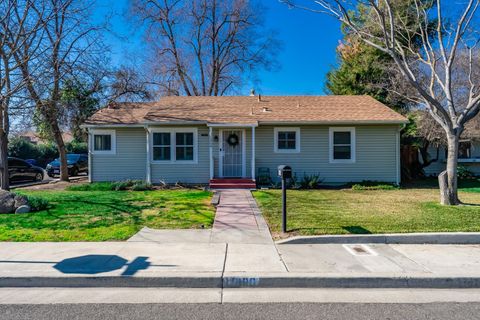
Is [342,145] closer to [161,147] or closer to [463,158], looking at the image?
[161,147]

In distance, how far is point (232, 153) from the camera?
14961mm

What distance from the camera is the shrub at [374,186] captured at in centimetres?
1373

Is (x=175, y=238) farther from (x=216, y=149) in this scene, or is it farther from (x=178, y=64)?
(x=178, y=64)

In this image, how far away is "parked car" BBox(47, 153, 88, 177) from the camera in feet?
70.3

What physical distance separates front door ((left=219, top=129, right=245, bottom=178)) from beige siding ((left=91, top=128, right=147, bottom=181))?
3.79 m

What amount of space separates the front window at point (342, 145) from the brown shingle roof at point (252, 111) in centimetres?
70

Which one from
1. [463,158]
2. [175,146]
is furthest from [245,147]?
[463,158]

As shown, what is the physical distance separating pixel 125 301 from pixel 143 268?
0.78 m

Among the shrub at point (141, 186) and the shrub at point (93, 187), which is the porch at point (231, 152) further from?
the shrub at point (93, 187)

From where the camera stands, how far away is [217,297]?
410cm

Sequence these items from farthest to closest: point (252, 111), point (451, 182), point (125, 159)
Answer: point (252, 111), point (125, 159), point (451, 182)

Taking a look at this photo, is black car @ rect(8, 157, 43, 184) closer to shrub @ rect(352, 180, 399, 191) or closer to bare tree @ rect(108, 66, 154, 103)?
bare tree @ rect(108, 66, 154, 103)

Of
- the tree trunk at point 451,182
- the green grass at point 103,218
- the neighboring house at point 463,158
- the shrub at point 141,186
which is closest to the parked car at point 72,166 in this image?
the shrub at point 141,186

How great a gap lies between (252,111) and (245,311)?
12.5m
